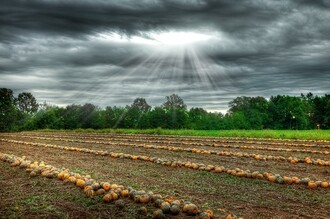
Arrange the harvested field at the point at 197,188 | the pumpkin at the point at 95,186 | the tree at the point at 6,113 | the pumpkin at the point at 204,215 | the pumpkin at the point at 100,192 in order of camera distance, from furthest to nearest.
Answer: the tree at the point at 6,113
the pumpkin at the point at 95,186
the pumpkin at the point at 100,192
the harvested field at the point at 197,188
the pumpkin at the point at 204,215

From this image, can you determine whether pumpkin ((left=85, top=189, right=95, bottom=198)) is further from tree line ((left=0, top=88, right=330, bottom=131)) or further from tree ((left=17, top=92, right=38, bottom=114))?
tree ((left=17, top=92, right=38, bottom=114))

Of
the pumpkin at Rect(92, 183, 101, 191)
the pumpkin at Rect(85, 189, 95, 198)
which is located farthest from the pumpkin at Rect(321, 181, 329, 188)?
the pumpkin at Rect(85, 189, 95, 198)

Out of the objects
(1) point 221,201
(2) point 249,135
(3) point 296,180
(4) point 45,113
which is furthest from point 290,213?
(4) point 45,113

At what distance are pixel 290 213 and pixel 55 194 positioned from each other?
420 cm

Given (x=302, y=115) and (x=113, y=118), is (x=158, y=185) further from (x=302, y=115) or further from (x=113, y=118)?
(x=302, y=115)

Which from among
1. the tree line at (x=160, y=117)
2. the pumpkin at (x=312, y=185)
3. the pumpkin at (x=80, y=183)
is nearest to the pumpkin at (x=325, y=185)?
the pumpkin at (x=312, y=185)

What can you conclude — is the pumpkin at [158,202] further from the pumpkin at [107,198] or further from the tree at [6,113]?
the tree at [6,113]

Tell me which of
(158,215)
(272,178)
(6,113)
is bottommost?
(158,215)

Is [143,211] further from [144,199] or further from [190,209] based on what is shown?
[190,209]

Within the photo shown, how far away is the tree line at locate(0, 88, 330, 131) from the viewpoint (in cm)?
4597

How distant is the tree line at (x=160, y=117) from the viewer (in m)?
46.0

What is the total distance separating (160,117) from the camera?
1861 inches

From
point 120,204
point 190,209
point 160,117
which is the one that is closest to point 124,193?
point 120,204

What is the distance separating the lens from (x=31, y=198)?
609 centimetres
